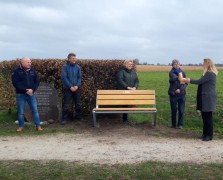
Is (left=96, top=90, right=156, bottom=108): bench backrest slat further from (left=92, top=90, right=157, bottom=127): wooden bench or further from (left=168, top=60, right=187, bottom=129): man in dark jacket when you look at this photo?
(left=168, top=60, right=187, bottom=129): man in dark jacket

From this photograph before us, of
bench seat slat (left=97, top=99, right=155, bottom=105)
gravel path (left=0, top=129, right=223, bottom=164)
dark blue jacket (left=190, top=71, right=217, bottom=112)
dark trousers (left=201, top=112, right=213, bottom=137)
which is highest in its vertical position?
dark blue jacket (left=190, top=71, right=217, bottom=112)

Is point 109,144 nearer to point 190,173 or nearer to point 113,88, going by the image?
point 190,173

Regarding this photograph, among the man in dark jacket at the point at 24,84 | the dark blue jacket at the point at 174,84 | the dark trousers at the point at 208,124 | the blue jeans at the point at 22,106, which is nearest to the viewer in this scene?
the dark trousers at the point at 208,124

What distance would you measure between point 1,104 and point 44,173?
606 cm

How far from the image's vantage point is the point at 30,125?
1084cm

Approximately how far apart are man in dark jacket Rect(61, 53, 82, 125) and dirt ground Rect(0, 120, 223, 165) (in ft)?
2.47

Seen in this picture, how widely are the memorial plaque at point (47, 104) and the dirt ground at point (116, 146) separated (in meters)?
0.91

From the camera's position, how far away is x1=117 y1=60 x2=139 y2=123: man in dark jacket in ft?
36.1

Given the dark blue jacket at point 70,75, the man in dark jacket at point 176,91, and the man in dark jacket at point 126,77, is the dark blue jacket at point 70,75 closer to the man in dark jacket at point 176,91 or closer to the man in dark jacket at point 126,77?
the man in dark jacket at point 126,77

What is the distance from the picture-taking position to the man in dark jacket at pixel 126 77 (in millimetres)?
11000

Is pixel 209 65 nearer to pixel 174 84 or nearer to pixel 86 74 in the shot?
pixel 174 84

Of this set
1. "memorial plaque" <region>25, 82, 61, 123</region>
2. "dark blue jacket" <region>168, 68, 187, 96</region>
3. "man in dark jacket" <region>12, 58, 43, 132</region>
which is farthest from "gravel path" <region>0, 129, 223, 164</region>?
"memorial plaque" <region>25, 82, 61, 123</region>

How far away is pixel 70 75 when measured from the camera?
35.1 feet

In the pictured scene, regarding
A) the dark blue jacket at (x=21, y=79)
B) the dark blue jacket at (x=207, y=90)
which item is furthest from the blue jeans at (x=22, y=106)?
the dark blue jacket at (x=207, y=90)
